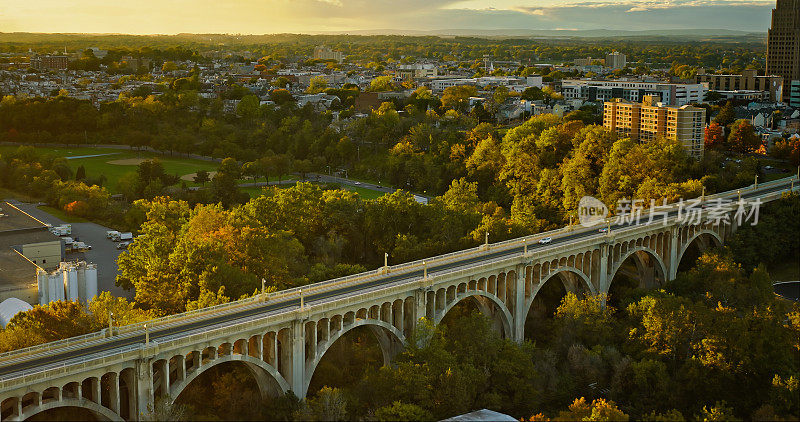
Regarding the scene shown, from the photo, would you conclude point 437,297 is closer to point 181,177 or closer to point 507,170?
point 507,170

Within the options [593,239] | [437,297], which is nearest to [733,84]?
[593,239]

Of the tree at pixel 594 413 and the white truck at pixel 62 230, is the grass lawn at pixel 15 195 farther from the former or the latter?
the tree at pixel 594 413

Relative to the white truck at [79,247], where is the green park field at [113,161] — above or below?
above

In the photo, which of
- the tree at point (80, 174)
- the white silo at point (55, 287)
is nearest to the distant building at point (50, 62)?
the tree at point (80, 174)

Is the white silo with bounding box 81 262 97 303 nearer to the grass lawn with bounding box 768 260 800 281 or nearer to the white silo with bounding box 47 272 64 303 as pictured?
the white silo with bounding box 47 272 64 303

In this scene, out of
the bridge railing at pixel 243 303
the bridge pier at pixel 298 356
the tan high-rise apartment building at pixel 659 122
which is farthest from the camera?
the tan high-rise apartment building at pixel 659 122

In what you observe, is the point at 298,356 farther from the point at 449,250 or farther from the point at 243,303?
the point at 449,250
